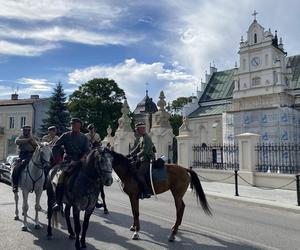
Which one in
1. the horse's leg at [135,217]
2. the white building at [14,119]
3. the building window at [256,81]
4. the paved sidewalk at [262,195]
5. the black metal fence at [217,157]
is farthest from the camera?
the white building at [14,119]

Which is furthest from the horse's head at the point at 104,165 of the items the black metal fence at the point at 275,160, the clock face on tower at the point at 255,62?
the clock face on tower at the point at 255,62

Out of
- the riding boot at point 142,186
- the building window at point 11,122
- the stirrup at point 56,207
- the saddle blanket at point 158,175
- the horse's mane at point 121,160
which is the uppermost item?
the building window at point 11,122

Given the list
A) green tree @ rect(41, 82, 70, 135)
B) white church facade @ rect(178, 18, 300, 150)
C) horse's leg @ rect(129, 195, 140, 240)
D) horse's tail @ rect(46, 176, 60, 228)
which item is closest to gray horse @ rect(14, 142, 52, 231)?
horse's tail @ rect(46, 176, 60, 228)

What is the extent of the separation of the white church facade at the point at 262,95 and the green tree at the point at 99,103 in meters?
14.3

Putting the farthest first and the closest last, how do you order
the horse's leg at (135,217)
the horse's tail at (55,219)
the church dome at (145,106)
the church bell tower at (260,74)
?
the church dome at (145,106) → the church bell tower at (260,74) → the horse's tail at (55,219) → the horse's leg at (135,217)

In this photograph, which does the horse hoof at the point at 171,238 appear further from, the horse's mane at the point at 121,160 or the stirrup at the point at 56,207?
the stirrup at the point at 56,207

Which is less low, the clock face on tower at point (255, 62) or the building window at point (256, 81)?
the clock face on tower at point (255, 62)

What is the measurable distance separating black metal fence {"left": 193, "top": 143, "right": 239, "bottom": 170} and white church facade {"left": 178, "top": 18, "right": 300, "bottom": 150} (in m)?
12.2

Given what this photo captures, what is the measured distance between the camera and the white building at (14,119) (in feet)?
165

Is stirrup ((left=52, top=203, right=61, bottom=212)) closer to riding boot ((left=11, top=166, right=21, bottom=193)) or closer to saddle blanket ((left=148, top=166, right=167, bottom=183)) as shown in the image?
riding boot ((left=11, top=166, right=21, bottom=193))

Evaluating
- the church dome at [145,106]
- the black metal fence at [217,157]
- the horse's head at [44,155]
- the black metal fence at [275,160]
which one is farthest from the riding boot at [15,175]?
the church dome at [145,106]

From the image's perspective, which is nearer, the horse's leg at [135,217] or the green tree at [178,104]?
the horse's leg at [135,217]

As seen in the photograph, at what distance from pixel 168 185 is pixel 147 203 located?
4.21 metres

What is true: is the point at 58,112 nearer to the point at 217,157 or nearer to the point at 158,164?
the point at 217,157
